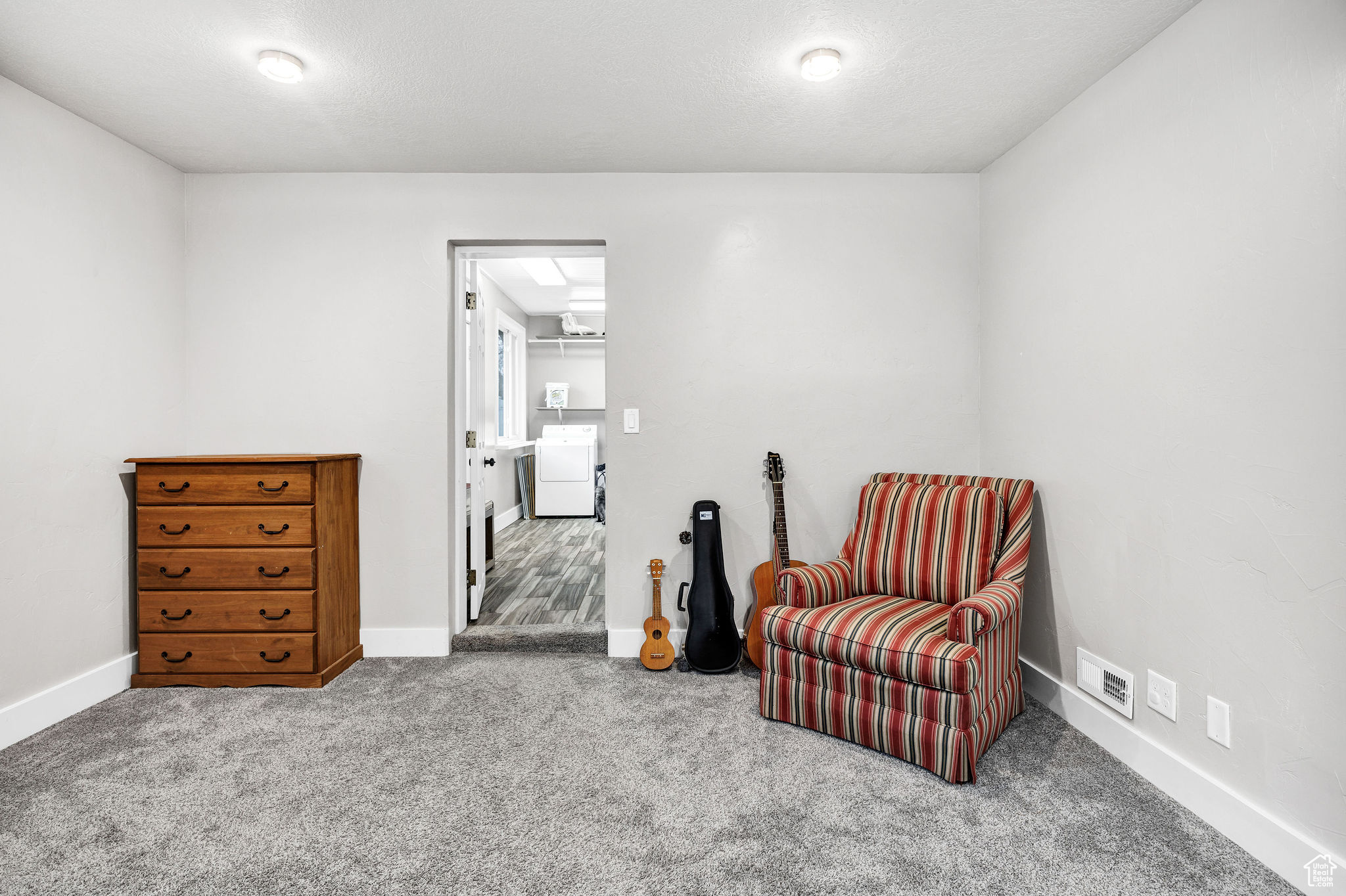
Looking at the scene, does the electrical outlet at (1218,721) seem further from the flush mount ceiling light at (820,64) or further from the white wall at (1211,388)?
the flush mount ceiling light at (820,64)

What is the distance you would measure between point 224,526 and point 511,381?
443 centimetres

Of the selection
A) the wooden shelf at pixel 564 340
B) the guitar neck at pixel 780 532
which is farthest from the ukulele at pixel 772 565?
the wooden shelf at pixel 564 340

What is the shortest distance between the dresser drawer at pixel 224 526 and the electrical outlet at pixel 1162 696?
9.84ft

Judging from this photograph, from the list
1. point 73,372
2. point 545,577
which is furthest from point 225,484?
point 545,577

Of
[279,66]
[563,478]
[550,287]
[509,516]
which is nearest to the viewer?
[279,66]

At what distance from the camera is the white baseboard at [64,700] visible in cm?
204

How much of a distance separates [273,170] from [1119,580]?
12.4 feet

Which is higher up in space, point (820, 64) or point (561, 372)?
point (820, 64)

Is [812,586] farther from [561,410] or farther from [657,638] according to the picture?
[561,410]

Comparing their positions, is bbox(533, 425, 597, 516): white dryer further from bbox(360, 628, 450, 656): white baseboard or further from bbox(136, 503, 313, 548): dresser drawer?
bbox(136, 503, 313, 548): dresser drawer

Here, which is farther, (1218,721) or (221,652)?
(221,652)

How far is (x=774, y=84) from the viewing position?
2.07m

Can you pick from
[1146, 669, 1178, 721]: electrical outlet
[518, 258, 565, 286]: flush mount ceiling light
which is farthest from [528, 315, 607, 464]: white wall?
[1146, 669, 1178, 721]: electrical outlet

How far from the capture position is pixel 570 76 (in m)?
2.03
